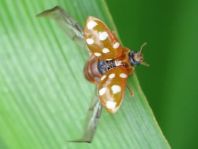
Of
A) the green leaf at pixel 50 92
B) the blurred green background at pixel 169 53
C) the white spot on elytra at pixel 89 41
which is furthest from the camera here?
the blurred green background at pixel 169 53

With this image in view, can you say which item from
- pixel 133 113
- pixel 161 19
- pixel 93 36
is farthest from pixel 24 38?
pixel 161 19

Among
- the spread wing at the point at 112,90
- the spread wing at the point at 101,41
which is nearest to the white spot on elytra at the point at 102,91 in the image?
the spread wing at the point at 112,90

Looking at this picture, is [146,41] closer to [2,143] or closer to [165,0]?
[165,0]

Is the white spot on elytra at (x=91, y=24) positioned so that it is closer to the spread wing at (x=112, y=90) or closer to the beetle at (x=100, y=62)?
the beetle at (x=100, y=62)

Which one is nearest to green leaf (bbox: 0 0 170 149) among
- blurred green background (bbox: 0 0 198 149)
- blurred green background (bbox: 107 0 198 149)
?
blurred green background (bbox: 0 0 198 149)

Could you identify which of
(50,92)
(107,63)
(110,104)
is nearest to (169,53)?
(107,63)

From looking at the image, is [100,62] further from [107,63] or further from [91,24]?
[91,24]
